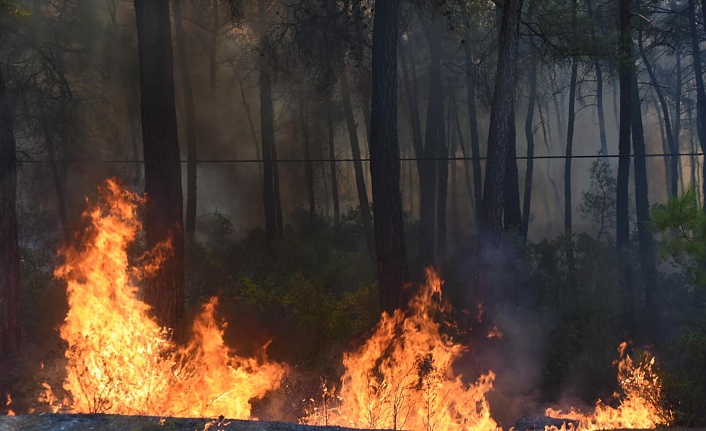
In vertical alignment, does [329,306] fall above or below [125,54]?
below

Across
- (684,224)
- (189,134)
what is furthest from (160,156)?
(189,134)

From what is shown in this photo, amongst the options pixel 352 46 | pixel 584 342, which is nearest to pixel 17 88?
pixel 352 46

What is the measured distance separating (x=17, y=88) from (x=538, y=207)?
39194 millimetres

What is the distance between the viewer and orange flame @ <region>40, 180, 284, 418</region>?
8031 mm

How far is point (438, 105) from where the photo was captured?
23.0m

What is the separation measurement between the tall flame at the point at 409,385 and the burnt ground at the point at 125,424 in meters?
1.75

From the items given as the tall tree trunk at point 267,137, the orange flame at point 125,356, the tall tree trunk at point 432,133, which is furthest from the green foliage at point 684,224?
the tall tree trunk at point 267,137

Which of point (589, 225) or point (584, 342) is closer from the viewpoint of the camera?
point (584, 342)

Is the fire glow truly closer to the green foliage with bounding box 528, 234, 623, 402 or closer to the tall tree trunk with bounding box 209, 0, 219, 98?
the green foliage with bounding box 528, 234, 623, 402

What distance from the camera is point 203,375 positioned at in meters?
9.55

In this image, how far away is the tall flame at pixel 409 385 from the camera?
8.98 m

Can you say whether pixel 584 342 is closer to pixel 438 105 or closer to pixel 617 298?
pixel 617 298

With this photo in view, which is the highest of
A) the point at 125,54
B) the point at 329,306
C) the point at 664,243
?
the point at 125,54

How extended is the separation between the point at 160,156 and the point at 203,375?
12.1 feet
